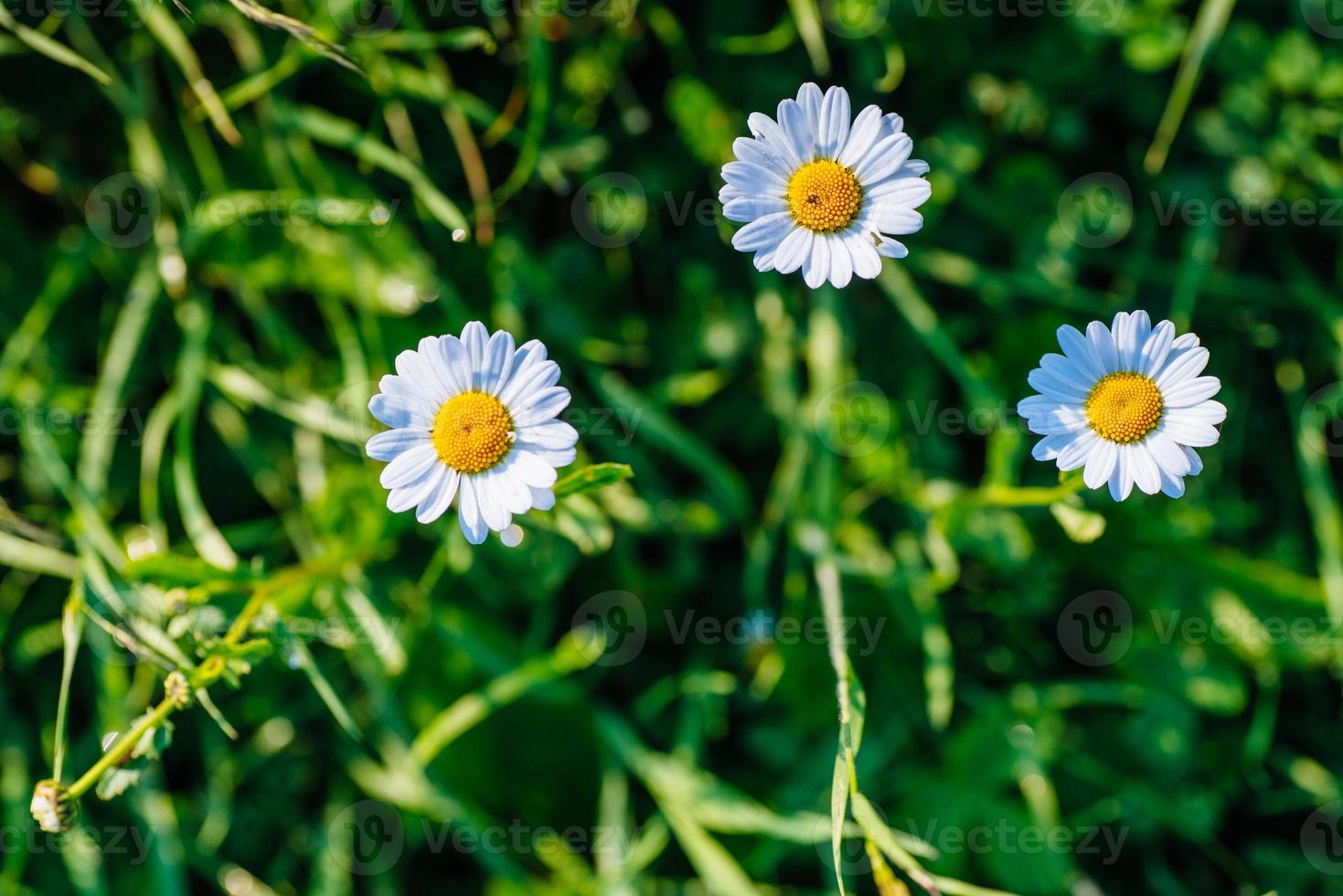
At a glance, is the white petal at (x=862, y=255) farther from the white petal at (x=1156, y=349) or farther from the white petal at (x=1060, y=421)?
the white petal at (x=1156, y=349)

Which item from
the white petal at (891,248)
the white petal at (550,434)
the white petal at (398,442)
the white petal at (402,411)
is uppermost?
the white petal at (891,248)

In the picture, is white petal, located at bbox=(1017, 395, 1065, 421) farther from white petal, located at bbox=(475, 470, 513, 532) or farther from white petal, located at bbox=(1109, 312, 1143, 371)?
white petal, located at bbox=(475, 470, 513, 532)

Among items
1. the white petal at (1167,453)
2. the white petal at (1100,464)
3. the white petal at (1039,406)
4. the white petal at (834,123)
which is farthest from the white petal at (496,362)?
the white petal at (1167,453)

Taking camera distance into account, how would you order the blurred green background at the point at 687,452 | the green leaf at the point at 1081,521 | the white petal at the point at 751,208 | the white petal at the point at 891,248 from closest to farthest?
the white petal at the point at 891,248 < the white petal at the point at 751,208 < the green leaf at the point at 1081,521 < the blurred green background at the point at 687,452

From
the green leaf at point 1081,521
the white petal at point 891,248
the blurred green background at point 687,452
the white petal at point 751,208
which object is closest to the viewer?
the white petal at point 891,248

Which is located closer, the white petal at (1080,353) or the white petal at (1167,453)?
the white petal at (1167,453)

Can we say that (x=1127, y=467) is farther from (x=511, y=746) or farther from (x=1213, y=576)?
(x=511, y=746)

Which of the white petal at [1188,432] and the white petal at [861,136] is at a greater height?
the white petal at [861,136]

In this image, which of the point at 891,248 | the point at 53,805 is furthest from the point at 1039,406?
the point at 53,805
